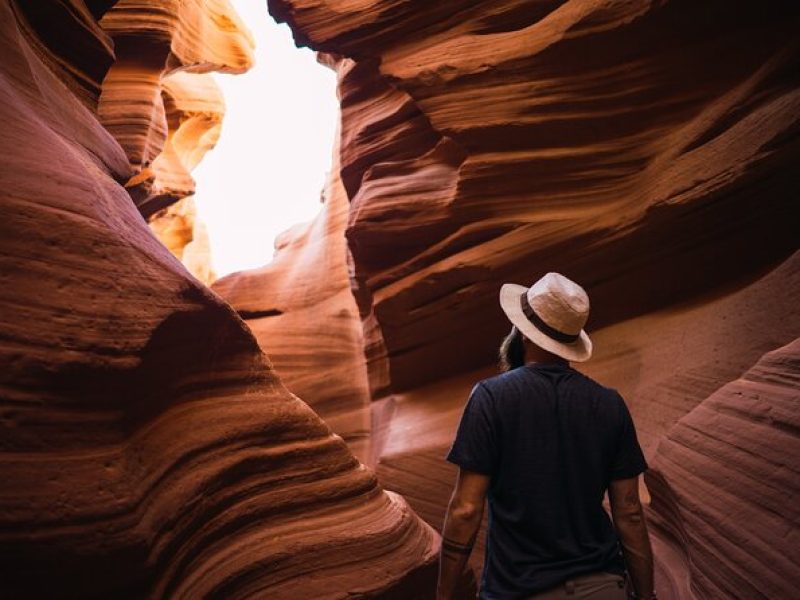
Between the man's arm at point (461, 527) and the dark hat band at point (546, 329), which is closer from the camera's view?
the man's arm at point (461, 527)

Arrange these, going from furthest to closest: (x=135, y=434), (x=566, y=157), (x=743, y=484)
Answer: (x=566, y=157), (x=743, y=484), (x=135, y=434)

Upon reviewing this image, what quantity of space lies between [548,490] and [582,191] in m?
4.89

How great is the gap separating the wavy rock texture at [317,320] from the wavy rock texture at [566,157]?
347 cm

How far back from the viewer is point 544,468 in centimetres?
240

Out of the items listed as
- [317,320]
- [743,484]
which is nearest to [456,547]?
[743,484]

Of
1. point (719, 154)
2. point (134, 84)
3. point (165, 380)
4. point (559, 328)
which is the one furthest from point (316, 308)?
point (559, 328)

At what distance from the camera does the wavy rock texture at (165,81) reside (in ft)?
35.1

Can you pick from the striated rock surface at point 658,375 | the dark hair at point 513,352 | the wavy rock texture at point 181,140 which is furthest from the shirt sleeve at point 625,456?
the wavy rock texture at point 181,140

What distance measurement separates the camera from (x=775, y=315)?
507cm

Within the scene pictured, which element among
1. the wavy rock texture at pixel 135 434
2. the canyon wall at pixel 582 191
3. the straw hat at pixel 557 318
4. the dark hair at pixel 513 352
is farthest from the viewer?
the canyon wall at pixel 582 191

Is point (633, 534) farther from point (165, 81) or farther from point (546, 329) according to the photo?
point (165, 81)

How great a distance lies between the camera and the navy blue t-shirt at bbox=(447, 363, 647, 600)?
7.63 ft

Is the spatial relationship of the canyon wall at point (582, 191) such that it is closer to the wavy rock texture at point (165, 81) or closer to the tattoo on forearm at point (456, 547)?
the tattoo on forearm at point (456, 547)

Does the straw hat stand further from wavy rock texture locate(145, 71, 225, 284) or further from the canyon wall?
wavy rock texture locate(145, 71, 225, 284)
